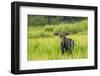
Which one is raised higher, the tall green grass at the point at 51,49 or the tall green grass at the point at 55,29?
the tall green grass at the point at 55,29

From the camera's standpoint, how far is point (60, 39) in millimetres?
1293

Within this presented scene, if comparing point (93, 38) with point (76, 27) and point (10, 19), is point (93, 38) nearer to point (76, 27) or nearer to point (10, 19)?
point (76, 27)

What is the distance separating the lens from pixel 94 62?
1.38 metres

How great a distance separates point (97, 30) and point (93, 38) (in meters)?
0.05

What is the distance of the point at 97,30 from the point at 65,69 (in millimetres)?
282

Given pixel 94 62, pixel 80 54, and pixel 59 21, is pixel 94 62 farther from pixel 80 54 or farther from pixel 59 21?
pixel 59 21

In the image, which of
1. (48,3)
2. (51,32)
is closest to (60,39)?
(51,32)

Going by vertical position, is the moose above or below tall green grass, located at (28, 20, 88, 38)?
below

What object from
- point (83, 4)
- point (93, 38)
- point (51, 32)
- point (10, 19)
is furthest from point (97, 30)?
→ point (10, 19)

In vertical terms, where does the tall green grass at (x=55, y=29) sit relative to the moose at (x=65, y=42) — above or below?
above

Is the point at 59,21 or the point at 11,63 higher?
the point at 59,21

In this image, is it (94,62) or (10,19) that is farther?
(94,62)

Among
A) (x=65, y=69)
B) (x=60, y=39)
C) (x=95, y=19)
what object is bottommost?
(x=65, y=69)

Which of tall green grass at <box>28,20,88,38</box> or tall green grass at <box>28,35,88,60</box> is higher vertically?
tall green grass at <box>28,20,88,38</box>
